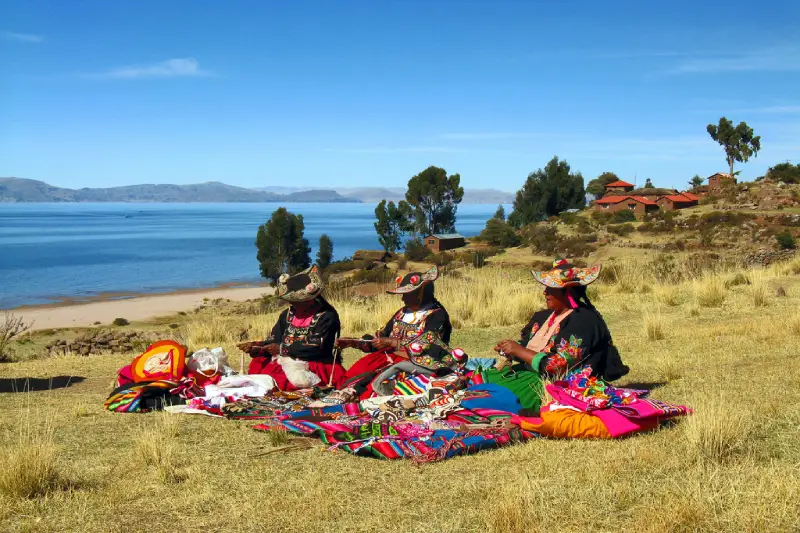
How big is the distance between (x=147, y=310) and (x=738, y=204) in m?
34.9

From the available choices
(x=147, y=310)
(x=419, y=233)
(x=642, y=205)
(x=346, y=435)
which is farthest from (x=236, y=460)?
(x=419, y=233)

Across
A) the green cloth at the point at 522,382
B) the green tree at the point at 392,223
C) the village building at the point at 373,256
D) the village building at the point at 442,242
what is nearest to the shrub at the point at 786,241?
the village building at the point at 442,242

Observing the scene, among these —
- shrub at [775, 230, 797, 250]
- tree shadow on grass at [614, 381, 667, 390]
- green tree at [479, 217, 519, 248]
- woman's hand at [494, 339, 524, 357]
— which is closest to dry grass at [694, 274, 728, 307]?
tree shadow on grass at [614, 381, 667, 390]

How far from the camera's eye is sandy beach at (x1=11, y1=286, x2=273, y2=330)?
3631 cm

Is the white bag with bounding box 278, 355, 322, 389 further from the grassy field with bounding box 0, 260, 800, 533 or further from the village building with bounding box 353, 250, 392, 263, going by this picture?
the village building with bounding box 353, 250, 392, 263

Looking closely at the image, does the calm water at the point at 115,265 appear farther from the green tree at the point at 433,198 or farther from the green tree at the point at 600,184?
the green tree at the point at 600,184

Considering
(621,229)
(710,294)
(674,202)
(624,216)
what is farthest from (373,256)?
(710,294)

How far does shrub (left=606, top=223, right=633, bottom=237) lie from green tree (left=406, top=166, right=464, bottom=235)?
27.8 m

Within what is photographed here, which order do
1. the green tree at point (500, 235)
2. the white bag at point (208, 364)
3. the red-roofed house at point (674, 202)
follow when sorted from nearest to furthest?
the white bag at point (208, 364)
the green tree at point (500, 235)
the red-roofed house at point (674, 202)

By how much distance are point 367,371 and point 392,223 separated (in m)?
62.4

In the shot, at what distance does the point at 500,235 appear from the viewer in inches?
2106

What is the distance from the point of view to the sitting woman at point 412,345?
737 cm

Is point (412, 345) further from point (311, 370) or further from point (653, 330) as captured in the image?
point (653, 330)

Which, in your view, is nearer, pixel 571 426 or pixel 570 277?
pixel 571 426
